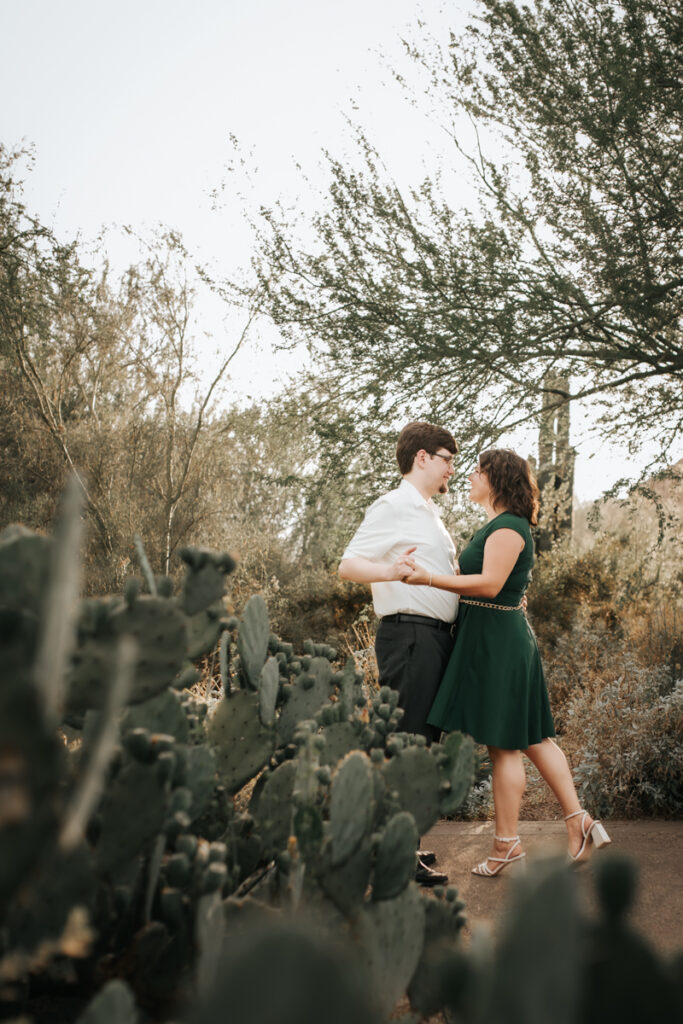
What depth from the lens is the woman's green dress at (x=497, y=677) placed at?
3652 millimetres

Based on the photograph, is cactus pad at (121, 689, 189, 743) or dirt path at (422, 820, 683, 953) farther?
dirt path at (422, 820, 683, 953)

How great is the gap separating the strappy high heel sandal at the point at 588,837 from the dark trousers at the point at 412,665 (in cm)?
86

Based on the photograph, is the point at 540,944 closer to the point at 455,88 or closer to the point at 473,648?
the point at 473,648

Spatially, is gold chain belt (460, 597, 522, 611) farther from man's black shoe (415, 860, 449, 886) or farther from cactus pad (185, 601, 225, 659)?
cactus pad (185, 601, 225, 659)

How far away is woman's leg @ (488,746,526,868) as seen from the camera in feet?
12.1

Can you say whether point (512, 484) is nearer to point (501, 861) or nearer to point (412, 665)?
point (412, 665)

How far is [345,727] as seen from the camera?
6.70 ft

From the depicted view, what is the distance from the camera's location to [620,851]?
13.7 ft

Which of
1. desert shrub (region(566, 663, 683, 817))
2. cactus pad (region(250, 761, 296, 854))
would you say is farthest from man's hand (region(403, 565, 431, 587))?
desert shrub (region(566, 663, 683, 817))

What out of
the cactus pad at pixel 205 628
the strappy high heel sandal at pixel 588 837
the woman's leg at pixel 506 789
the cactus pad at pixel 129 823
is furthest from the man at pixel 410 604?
the cactus pad at pixel 129 823

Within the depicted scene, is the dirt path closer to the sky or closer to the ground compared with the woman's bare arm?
closer to the ground

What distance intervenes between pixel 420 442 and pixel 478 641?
97 cm

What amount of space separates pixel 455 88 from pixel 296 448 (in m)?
3.66

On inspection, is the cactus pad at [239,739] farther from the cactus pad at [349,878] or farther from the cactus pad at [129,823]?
the cactus pad at [129,823]
